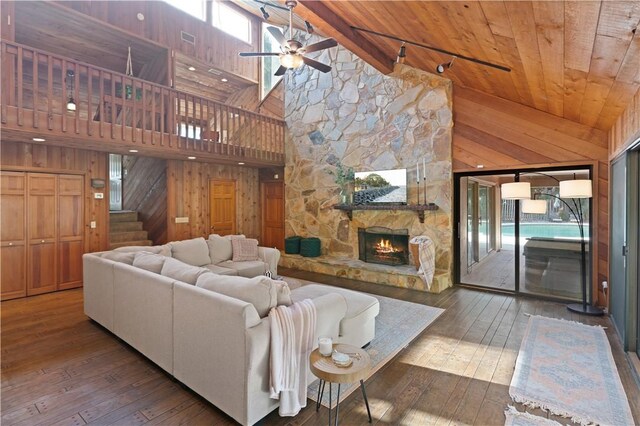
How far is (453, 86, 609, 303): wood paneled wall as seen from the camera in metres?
4.44

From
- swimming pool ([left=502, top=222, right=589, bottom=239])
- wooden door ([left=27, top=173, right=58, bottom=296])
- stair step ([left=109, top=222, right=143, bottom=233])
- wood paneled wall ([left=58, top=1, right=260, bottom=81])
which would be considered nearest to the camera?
swimming pool ([left=502, top=222, right=589, bottom=239])

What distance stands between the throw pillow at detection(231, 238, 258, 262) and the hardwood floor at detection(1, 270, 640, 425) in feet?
7.33

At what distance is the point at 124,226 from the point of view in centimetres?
735

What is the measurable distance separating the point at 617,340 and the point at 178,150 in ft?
22.3

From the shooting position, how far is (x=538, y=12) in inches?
83.8

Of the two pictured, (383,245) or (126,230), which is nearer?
(383,245)

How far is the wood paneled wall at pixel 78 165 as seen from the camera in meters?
5.03

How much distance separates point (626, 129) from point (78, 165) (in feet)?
26.3

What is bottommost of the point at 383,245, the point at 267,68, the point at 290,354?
the point at 290,354

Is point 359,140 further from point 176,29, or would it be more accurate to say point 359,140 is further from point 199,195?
point 176,29

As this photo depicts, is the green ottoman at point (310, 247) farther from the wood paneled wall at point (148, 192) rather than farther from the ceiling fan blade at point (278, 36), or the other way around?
the ceiling fan blade at point (278, 36)

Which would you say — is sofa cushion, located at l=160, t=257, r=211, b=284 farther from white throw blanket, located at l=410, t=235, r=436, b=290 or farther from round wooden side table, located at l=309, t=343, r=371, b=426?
white throw blanket, located at l=410, t=235, r=436, b=290

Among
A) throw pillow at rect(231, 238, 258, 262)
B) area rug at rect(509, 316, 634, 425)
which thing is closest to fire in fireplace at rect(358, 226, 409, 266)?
throw pillow at rect(231, 238, 258, 262)

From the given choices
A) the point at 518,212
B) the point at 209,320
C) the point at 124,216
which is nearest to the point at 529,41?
the point at 518,212
